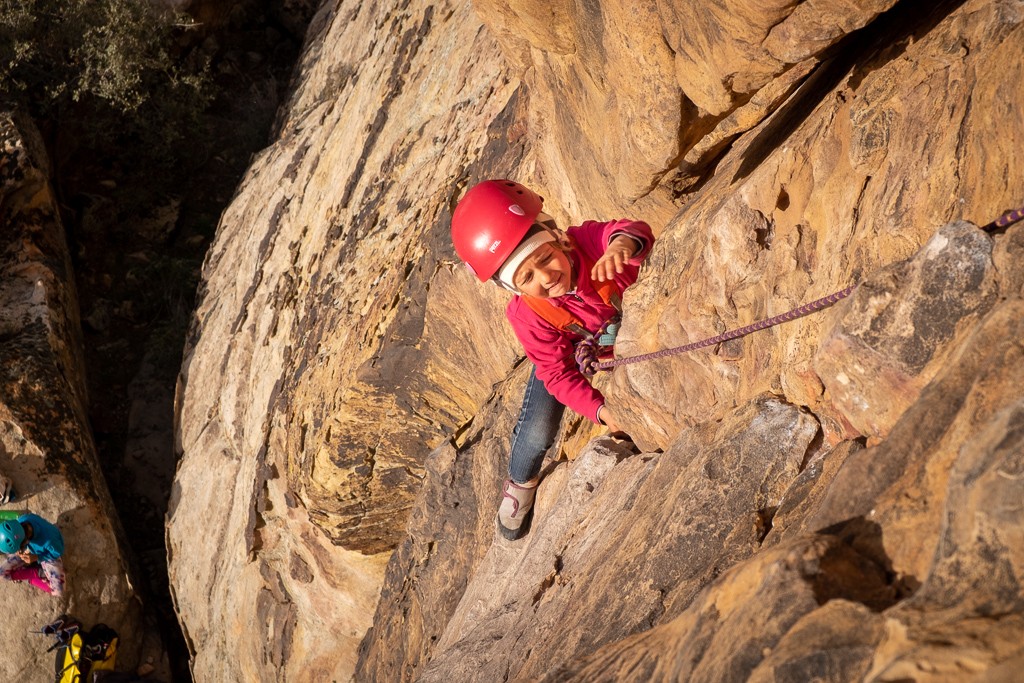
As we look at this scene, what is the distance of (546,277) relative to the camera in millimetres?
4383

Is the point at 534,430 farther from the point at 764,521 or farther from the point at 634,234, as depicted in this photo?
the point at 764,521

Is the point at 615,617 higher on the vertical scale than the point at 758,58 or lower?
lower

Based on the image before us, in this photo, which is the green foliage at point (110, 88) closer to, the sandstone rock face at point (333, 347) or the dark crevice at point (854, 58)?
the sandstone rock face at point (333, 347)

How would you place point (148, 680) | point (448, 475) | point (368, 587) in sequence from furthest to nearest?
point (148, 680) < point (368, 587) < point (448, 475)

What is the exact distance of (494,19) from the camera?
5066 millimetres

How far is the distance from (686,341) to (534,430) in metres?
1.58

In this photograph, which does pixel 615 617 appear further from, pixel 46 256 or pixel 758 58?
pixel 46 256

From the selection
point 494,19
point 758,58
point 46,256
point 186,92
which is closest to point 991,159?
point 758,58

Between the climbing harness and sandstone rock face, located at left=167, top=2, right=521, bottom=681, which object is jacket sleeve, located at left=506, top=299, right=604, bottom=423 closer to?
the climbing harness

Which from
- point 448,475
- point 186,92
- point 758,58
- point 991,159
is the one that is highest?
point 186,92

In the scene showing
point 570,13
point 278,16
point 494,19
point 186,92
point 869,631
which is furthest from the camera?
point 278,16

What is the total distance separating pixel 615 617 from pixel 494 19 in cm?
375

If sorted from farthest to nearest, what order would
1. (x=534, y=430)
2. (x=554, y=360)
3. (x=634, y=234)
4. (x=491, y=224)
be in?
(x=534, y=430), (x=554, y=360), (x=634, y=234), (x=491, y=224)

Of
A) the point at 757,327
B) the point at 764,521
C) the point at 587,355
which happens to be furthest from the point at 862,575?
the point at 587,355
